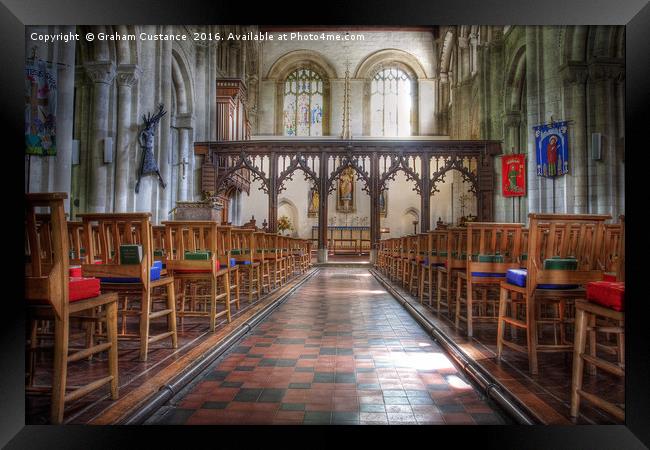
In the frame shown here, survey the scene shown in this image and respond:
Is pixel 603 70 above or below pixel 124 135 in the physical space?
above

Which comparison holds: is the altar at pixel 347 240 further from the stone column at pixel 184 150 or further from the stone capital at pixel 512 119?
the stone capital at pixel 512 119

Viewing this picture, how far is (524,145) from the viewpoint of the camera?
46.3 ft

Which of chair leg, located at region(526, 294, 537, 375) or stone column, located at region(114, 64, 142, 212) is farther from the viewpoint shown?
stone column, located at region(114, 64, 142, 212)

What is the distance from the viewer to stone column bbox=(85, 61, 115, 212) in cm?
973

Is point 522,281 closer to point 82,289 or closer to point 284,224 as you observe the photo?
point 82,289

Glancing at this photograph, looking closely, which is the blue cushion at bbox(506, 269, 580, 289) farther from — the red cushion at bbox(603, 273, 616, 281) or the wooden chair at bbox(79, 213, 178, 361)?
the wooden chair at bbox(79, 213, 178, 361)

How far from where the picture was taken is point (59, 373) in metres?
1.91

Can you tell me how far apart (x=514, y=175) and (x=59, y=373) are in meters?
12.8

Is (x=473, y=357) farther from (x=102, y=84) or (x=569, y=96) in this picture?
(x=102, y=84)

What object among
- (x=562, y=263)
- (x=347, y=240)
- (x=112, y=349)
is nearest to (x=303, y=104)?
(x=347, y=240)

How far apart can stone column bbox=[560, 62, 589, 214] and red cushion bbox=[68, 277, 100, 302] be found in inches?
370

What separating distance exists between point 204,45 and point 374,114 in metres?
11.0

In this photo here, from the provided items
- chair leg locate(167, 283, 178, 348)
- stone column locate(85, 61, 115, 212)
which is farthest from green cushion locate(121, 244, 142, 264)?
stone column locate(85, 61, 115, 212)

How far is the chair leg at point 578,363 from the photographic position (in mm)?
2082
